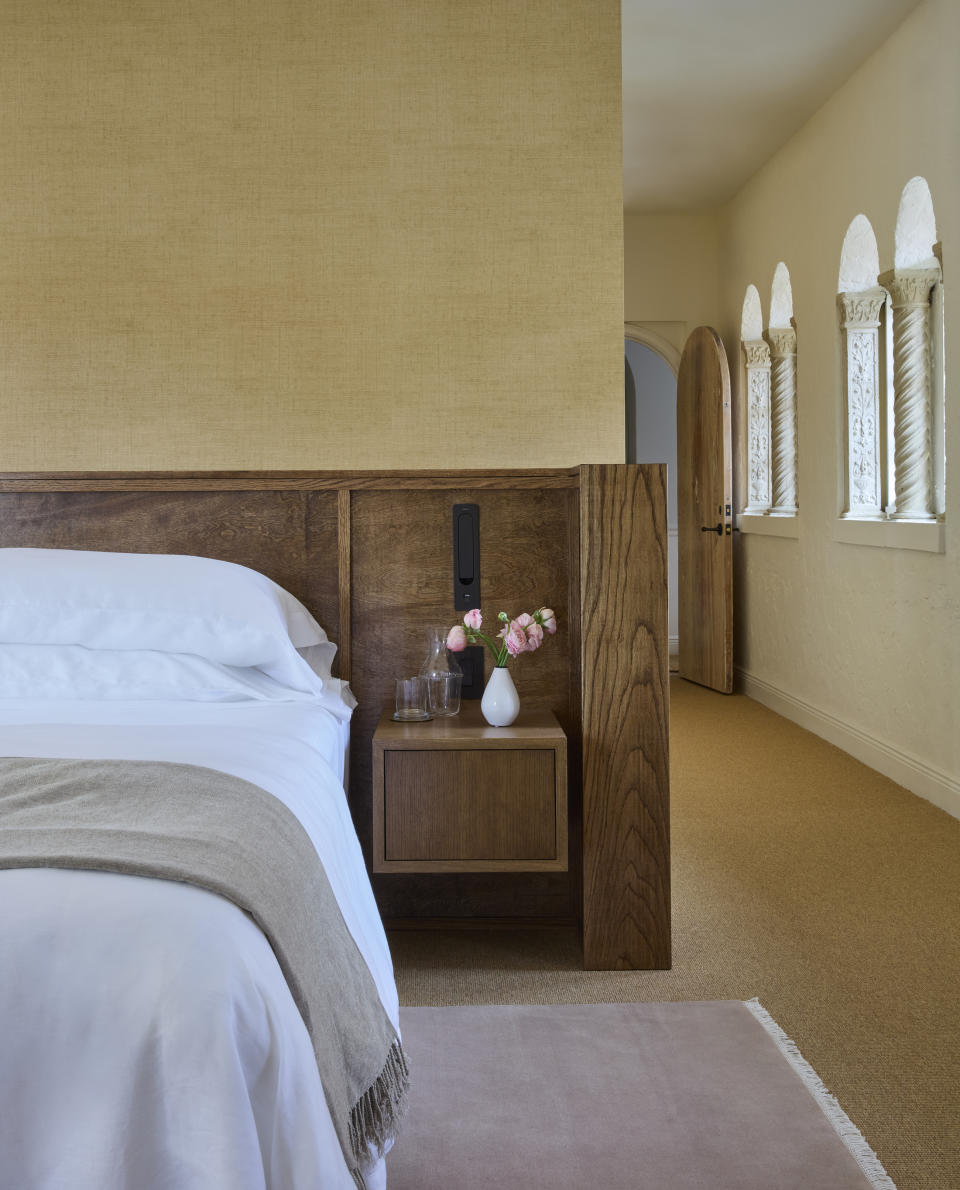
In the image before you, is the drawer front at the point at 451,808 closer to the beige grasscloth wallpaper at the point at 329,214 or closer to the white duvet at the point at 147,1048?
the beige grasscloth wallpaper at the point at 329,214

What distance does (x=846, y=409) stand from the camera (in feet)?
16.4

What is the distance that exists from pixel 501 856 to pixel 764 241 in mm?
4747

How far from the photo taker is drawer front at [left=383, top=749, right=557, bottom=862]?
2.40m

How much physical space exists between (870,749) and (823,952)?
2199mm

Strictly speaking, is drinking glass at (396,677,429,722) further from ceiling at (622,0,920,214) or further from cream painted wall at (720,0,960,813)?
ceiling at (622,0,920,214)

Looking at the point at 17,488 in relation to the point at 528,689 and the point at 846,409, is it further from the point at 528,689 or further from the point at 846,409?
the point at 846,409

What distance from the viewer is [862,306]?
4.91 metres

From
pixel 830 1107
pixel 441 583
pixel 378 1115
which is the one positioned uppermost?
pixel 441 583

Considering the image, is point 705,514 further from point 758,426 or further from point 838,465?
point 838,465

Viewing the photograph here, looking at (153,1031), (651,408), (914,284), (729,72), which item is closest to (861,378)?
(914,284)

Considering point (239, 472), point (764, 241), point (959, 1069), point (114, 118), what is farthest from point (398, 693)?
point (764, 241)

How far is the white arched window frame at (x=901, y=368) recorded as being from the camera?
4.29 m

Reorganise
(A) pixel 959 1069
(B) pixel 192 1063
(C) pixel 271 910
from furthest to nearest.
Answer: (A) pixel 959 1069
(C) pixel 271 910
(B) pixel 192 1063

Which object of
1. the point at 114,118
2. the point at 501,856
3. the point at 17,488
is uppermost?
the point at 114,118
